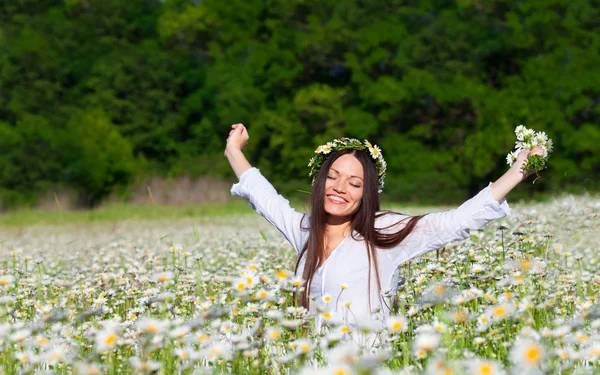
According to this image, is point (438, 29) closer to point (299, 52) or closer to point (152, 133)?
point (299, 52)

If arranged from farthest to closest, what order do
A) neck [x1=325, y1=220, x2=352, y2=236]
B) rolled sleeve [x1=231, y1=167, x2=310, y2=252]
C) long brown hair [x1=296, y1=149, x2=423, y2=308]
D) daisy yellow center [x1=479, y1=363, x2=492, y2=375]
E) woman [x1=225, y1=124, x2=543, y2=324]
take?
rolled sleeve [x1=231, y1=167, x2=310, y2=252] → neck [x1=325, y1=220, x2=352, y2=236] → long brown hair [x1=296, y1=149, x2=423, y2=308] → woman [x1=225, y1=124, x2=543, y2=324] → daisy yellow center [x1=479, y1=363, x2=492, y2=375]

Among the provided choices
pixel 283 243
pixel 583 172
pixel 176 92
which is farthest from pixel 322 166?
pixel 176 92

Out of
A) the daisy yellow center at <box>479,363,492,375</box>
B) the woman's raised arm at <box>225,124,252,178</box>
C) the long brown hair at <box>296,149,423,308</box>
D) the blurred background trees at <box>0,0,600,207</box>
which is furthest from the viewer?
the blurred background trees at <box>0,0,600,207</box>

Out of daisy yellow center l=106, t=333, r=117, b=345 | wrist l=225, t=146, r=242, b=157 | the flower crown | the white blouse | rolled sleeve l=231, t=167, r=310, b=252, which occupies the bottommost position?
daisy yellow center l=106, t=333, r=117, b=345

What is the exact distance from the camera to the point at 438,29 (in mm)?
30281

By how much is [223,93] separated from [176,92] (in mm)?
3681

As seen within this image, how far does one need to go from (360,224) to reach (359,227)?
0.02 metres

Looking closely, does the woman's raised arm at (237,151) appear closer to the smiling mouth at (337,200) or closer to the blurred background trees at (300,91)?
the smiling mouth at (337,200)

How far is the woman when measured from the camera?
3.67 m

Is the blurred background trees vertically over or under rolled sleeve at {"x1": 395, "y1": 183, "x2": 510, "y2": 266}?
over

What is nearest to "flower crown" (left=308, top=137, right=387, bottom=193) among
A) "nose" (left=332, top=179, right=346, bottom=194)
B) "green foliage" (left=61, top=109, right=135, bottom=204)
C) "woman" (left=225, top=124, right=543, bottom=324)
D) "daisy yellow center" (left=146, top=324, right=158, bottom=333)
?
"woman" (left=225, top=124, right=543, bottom=324)

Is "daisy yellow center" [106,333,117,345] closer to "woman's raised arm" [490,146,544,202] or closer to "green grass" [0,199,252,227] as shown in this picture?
"woman's raised arm" [490,146,544,202]

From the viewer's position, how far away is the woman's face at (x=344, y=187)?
3.96 metres

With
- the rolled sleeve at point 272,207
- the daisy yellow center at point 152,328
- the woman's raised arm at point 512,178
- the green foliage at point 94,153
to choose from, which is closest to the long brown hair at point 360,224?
the rolled sleeve at point 272,207
